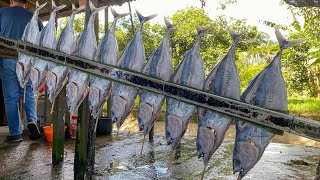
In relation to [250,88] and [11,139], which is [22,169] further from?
[250,88]

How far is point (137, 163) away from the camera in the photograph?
4.82 meters

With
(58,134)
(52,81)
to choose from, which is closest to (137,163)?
(58,134)

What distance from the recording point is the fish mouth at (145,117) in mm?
2340

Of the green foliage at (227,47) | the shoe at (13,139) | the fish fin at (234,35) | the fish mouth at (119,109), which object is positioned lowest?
the shoe at (13,139)

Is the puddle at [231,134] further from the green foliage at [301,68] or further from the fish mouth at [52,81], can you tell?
the fish mouth at [52,81]

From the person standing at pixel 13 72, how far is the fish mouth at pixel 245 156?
336 centimetres

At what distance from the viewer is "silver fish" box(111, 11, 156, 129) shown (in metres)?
2.44

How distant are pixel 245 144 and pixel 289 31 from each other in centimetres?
1734

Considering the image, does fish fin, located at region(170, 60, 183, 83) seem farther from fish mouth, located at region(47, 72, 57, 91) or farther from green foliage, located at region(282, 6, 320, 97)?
green foliage, located at region(282, 6, 320, 97)

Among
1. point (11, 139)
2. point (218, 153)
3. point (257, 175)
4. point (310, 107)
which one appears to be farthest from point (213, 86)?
point (310, 107)

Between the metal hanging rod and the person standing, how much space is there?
88.6 inches

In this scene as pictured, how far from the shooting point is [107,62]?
2551 mm

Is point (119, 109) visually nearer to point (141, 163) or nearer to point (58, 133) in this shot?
point (58, 133)

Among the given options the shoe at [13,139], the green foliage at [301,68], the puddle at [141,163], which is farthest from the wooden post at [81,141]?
the green foliage at [301,68]
